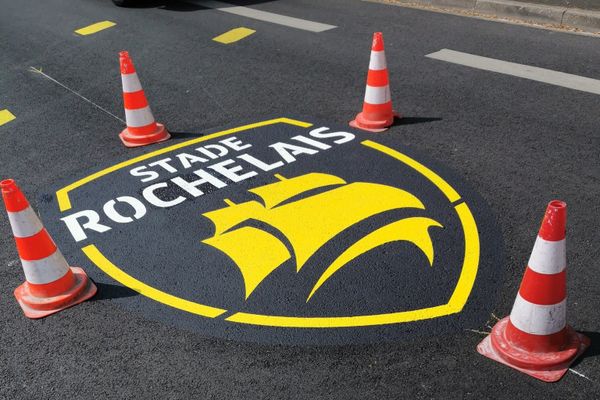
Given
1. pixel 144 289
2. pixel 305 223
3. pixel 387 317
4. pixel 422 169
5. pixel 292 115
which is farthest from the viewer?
pixel 292 115

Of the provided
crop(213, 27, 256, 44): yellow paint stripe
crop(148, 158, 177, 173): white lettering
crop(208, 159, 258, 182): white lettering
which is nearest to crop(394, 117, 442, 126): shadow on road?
crop(208, 159, 258, 182): white lettering

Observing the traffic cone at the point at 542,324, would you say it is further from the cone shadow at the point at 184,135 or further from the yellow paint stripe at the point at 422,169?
the cone shadow at the point at 184,135

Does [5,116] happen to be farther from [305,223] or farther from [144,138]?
[305,223]

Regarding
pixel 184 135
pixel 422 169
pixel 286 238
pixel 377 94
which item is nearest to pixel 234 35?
pixel 184 135

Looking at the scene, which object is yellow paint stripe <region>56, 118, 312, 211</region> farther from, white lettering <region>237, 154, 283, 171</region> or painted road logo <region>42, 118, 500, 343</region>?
white lettering <region>237, 154, 283, 171</region>

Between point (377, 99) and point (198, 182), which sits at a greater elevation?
point (377, 99)

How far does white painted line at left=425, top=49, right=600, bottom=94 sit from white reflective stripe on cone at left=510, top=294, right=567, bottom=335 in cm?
444

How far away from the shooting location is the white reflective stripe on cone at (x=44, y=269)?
4227 millimetres

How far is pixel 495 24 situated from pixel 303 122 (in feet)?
15.2

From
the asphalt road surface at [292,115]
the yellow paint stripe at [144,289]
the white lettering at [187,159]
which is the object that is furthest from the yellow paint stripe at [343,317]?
the white lettering at [187,159]

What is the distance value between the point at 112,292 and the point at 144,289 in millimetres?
219

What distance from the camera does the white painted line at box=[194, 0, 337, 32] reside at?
10.6 meters

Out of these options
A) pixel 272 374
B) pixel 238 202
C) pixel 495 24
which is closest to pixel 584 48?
pixel 495 24

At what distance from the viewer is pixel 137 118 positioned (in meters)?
6.68
